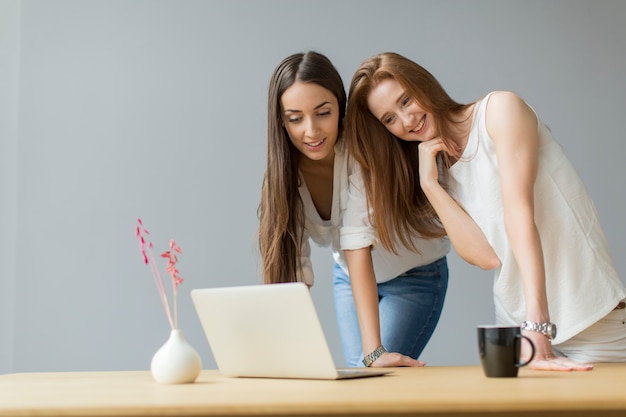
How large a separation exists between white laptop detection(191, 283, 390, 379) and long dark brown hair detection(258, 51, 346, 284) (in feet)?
2.49

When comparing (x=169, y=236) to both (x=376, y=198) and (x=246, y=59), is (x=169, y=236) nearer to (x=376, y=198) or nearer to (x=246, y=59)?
(x=246, y=59)

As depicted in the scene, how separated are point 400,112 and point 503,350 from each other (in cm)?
95

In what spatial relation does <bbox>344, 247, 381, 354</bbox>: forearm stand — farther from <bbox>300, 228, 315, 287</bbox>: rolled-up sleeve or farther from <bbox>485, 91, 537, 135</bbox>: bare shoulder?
<bbox>485, 91, 537, 135</bbox>: bare shoulder

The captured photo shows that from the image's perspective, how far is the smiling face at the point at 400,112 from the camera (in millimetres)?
1891

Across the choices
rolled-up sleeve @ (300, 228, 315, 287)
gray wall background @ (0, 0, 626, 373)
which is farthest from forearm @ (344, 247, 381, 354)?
gray wall background @ (0, 0, 626, 373)

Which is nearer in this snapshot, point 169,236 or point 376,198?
point 376,198

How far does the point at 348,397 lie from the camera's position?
0.84 meters

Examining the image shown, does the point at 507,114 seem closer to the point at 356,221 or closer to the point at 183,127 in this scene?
the point at 356,221

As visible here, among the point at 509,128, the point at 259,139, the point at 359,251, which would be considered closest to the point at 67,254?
the point at 259,139

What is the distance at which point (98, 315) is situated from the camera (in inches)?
135

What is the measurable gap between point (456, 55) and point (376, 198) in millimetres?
1840

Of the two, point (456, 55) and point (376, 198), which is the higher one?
point (456, 55)

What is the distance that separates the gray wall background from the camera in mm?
3441

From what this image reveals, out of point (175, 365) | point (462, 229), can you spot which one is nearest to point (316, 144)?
point (462, 229)
